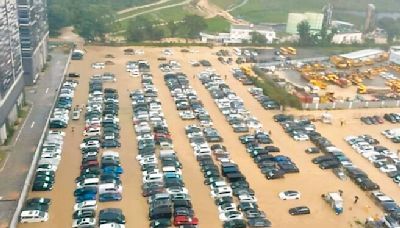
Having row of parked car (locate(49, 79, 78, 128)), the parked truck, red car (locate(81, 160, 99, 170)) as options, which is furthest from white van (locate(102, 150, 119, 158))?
the parked truck

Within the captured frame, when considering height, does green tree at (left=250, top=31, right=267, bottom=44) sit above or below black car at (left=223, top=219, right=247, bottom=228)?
above

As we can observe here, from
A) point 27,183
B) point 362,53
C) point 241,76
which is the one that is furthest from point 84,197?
point 362,53

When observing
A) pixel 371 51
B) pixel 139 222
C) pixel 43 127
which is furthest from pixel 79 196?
pixel 371 51

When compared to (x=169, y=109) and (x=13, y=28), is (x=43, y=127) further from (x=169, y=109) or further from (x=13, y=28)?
(x=169, y=109)

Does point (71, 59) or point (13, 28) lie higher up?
point (13, 28)

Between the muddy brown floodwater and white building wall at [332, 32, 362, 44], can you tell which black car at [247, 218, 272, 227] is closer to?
the muddy brown floodwater

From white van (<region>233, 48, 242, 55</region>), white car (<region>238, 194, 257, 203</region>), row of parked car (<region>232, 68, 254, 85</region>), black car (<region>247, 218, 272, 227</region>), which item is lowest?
black car (<region>247, 218, 272, 227</region>)

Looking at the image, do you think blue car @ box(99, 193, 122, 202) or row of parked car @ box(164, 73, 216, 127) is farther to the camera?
Result: row of parked car @ box(164, 73, 216, 127)
